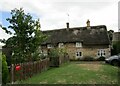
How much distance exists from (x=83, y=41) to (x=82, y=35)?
2.30 meters

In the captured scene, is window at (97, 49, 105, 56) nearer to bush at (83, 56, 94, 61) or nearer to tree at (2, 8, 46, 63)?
bush at (83, 56, 94, 61)

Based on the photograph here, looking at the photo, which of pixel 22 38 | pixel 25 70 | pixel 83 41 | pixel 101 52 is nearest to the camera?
pixel 25 70

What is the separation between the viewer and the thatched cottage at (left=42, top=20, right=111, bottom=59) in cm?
4216

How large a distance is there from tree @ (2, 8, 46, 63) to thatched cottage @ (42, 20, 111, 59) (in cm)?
1897

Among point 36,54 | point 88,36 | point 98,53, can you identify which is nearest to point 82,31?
point 88,36

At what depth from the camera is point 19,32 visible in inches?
849

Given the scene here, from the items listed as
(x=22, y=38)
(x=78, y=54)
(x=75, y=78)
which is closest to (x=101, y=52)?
(x=78, y=54)

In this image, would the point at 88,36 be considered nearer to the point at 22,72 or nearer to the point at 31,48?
the point at 31,48

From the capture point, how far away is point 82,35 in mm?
45094

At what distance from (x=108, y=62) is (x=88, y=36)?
17.4m

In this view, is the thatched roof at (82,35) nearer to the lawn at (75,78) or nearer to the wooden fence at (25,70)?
the wooden fence at (25,70)

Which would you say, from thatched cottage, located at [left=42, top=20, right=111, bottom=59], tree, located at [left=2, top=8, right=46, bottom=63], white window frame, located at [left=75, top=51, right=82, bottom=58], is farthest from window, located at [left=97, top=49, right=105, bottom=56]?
tree, located at [left=2, top=8, right=46, bottom=63]

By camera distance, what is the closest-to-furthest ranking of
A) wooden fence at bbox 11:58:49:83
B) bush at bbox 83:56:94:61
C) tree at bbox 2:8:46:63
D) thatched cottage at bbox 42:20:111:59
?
wooden fence at bbox 11:58:49:83 < tree at bbox 2:8:46:63 < bush at bbox 83:56:94:61 < thatched cottage at bbox 42:20:111:59

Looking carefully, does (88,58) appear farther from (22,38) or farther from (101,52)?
(22,38)
